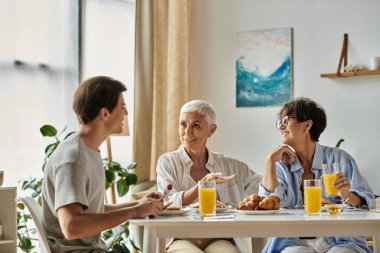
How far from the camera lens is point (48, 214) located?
229 cm

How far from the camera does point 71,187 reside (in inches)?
84.4

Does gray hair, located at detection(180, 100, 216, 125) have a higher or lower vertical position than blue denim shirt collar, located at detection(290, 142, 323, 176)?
higher

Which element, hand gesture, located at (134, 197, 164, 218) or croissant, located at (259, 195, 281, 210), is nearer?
hand gesture, located at (134, 197, 164, 218)

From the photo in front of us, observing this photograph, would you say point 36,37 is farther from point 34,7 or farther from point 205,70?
point 205,70

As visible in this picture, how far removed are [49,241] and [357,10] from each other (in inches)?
147

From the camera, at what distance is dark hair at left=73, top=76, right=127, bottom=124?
2.35 m

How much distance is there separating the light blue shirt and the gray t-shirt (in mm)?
858

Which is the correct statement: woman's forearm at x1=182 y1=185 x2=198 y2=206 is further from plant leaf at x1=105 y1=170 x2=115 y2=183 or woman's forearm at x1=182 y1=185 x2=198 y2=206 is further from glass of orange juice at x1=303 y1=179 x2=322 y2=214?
plant leaf at x1=105 y1=170 x2=115 y2=183

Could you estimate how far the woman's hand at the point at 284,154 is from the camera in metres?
2.95

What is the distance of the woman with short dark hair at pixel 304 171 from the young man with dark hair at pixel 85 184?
674mm

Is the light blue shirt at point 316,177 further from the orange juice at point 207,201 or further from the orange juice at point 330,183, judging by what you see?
the orange juice at point 207,201

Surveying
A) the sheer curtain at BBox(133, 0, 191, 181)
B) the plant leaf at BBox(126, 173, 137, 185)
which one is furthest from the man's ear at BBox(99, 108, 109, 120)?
the sheer curtain at BBox(133, 0, 191, 181)

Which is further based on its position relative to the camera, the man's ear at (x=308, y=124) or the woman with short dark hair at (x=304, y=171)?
the man's ear at (x=308, y=124)

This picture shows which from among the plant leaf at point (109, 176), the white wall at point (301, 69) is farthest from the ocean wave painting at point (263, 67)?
the plant leaf at point (109, 176)
